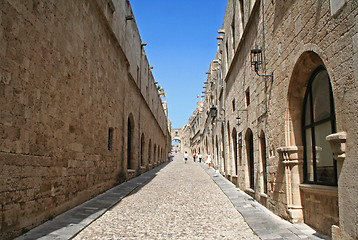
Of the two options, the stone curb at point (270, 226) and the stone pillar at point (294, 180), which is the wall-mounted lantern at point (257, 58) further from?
the stone curb at point (270, 226)

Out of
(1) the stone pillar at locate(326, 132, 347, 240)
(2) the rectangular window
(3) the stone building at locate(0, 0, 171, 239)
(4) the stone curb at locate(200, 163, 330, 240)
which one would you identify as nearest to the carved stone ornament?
(1) the stone pillar at locate(326, 132, 347, 240)

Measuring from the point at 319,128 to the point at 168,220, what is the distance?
337cm

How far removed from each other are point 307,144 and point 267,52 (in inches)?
98.6

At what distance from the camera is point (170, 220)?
6164 mm

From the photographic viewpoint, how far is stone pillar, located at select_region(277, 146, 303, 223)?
5.51 meters

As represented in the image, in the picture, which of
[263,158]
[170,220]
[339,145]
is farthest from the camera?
[263,158]

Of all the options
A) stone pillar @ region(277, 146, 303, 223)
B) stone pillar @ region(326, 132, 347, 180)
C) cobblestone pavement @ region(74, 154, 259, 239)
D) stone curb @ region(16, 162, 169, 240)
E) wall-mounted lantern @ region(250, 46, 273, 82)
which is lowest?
cobblestone pavement @ region(74, 154, 259, 239)

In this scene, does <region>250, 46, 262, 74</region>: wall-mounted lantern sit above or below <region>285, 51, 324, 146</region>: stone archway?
above

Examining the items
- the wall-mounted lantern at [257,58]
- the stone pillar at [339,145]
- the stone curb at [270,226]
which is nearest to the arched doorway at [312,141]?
the stone curb at [270,226]

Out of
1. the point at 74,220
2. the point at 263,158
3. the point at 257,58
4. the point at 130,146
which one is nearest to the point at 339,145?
the point at 257,58

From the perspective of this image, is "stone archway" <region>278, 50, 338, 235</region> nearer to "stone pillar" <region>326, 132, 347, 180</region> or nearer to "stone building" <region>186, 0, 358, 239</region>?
"stone building" <region>186, 0, 358, 239</region>

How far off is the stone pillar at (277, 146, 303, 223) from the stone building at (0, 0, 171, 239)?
4501 millimetres

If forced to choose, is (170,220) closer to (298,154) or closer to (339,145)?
(298,154)

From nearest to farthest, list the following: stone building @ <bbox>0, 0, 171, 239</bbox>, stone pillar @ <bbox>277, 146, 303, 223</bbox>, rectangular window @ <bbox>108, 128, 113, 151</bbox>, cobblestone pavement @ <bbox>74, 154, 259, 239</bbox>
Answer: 1. stone building @ <bbox>0, 0, 171, 239</bbox>
2. cobblestone pavement @ <bbox>74, 154, 259, 239</bbox>
3. stone pillar @ <bbox>277, 146, 303, 223</bbox>
4. rectangular window @ <bbox>108, 128, 113, 151</bbox>
